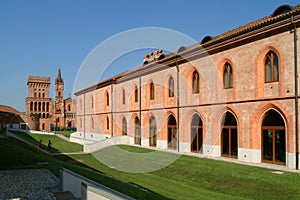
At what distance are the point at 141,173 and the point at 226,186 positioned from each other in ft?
15.3

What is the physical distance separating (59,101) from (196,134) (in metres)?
72.2

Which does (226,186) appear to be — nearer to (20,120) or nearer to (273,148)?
(273,148)

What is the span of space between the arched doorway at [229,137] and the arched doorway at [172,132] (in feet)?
16.9

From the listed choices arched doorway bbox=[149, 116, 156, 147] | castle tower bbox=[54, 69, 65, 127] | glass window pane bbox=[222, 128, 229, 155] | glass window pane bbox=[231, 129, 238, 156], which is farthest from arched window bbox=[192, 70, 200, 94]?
castle tower bbox=[54, 69, 65, 127]

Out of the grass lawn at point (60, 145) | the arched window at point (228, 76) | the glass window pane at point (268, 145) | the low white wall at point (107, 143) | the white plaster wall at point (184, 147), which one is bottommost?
the grass lawn at point (60, 145)

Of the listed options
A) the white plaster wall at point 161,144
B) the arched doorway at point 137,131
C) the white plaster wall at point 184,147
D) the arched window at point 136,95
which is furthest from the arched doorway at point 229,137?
the arched window at point 136,95

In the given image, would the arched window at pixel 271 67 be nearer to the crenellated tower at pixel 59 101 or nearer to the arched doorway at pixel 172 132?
the arched doorway at pixel 172 132

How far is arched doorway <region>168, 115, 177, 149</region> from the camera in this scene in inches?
874

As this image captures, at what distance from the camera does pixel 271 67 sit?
47.1 ft

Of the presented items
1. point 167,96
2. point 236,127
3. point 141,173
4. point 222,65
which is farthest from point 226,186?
point 167,96

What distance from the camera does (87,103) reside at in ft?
138

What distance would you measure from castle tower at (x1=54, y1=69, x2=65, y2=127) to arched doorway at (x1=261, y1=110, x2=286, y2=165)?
72.0 meters

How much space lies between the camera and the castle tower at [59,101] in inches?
3169

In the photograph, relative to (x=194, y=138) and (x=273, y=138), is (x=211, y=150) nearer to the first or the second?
(x=194, y=138)
